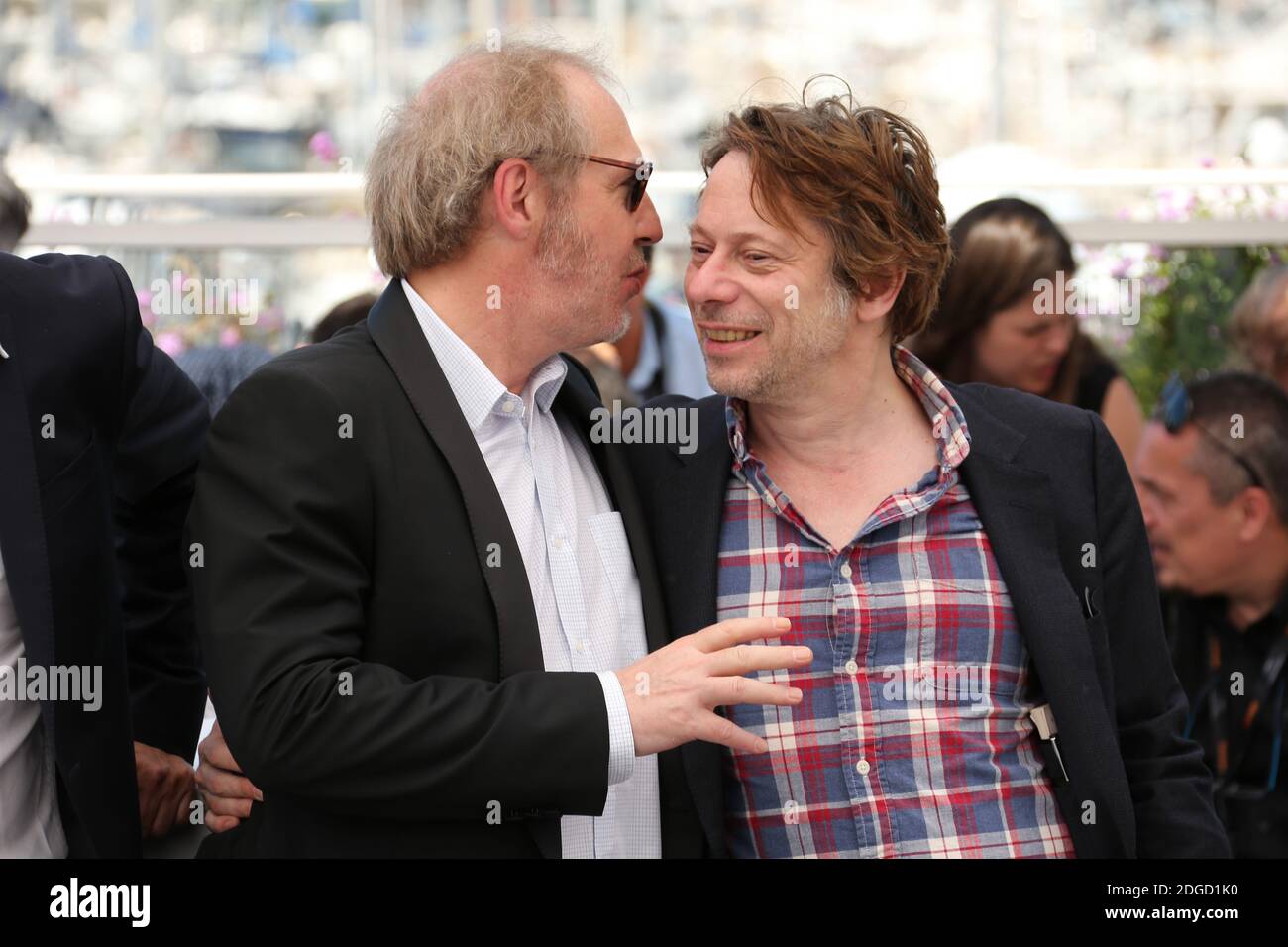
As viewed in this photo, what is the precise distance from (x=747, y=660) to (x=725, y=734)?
10 cm

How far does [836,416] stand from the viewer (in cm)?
246

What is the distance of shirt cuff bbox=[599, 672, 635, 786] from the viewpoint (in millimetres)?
1935

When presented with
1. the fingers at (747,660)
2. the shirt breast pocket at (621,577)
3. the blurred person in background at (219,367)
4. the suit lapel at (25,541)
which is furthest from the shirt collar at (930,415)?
the blurred person in background at (219,367)

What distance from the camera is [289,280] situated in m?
5.50

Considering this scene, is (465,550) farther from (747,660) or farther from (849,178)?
(849,178)

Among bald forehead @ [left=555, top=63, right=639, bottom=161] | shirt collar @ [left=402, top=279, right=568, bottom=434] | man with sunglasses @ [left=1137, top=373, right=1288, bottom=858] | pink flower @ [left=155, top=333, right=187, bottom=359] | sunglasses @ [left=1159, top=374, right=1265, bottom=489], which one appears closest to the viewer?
shirt collar @ [left=402, top=279, right=568, bottom=434]

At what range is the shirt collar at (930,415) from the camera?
2.43m

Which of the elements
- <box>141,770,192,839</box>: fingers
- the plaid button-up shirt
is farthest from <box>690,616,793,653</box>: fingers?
<box>141,770,192,839</box>: fingers

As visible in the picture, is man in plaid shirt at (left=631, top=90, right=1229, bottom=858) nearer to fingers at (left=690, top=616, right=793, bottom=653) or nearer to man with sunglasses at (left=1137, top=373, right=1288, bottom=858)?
fingers at (left=690, top=616, right=793, bottom=653)

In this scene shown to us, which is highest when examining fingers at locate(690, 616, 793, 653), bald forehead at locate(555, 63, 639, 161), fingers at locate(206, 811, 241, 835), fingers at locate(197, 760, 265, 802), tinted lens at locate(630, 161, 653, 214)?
bald forehead at locate(555, 63, 639, 161)

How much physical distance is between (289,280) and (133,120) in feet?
24.9

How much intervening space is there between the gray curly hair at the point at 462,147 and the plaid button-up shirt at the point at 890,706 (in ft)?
2.07

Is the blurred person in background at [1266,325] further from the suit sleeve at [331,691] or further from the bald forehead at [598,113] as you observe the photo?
the suit sleeve at [331,691]

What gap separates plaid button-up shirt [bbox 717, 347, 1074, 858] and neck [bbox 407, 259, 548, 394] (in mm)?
437
